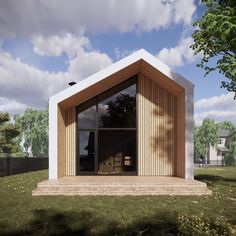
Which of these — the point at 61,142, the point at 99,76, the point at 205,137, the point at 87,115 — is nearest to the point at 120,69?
the point at 99,76

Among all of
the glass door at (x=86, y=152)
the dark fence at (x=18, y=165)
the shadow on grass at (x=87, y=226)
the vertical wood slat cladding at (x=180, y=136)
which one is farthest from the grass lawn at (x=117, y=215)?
the dark fence at (x=18, y=165)

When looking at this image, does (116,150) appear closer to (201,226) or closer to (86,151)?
(86,151)

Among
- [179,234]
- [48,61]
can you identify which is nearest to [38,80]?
[48,61]

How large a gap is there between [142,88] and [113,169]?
13.5 ft

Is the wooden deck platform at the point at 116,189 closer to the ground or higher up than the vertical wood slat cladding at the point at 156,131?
closer to the ground

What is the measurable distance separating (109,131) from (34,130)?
206 ft

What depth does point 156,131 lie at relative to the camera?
14.1m

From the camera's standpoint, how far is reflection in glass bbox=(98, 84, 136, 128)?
1412 centimetres

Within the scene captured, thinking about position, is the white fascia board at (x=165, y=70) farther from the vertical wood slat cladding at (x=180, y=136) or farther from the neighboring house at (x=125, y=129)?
the neighboring house at (x=125, y=129)

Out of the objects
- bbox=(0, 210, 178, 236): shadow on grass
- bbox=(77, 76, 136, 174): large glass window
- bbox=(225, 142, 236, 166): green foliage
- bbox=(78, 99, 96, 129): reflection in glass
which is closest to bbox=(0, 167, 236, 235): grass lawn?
bbox=(0, 210, 178, 236): shadow on grass

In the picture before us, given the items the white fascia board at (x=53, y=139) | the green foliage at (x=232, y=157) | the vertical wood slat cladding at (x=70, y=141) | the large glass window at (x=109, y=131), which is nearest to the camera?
the white fascia board at (x=53, y=139)

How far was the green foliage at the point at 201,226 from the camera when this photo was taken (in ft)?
19.5

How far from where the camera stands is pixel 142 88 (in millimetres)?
14250

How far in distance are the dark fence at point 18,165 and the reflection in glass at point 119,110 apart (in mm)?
8251
